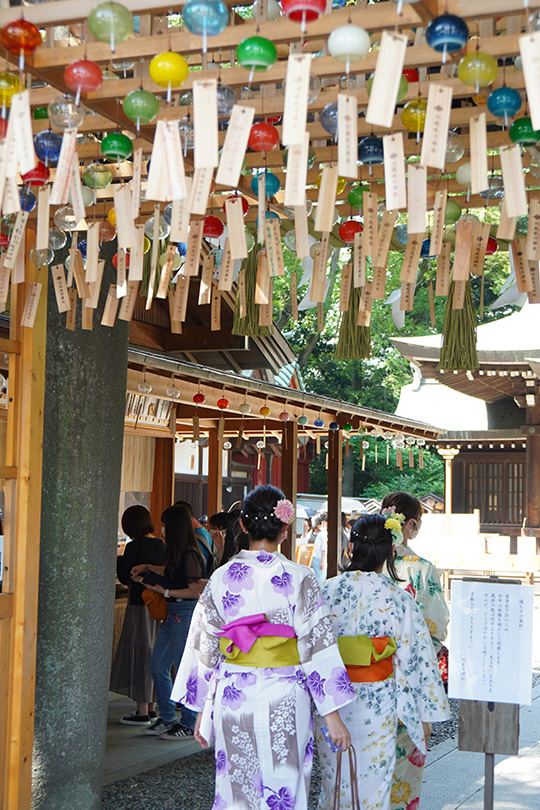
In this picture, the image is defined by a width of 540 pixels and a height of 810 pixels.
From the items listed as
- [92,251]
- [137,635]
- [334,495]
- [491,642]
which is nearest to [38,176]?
[92,251]

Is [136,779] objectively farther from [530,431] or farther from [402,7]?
[530,431]

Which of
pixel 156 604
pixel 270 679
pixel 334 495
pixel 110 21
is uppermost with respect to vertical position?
pixel 110 21

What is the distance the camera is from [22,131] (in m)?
2.26

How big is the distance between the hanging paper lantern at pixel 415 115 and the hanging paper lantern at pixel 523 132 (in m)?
0.26

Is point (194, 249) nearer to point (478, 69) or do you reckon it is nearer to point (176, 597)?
point (478, 69)

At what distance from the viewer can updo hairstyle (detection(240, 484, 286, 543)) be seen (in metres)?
3.43

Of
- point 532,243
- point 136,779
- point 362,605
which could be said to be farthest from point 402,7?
point 136,779

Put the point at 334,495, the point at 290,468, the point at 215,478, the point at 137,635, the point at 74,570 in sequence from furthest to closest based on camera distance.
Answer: the point at 334,495
the point at 215,478
the point at 290,468
the point at 137,635
the point at 74,570

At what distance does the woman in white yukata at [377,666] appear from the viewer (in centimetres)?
363

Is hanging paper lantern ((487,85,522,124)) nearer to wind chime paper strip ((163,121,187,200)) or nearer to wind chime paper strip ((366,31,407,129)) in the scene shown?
wind chime paper strip ((366,31,407,129))

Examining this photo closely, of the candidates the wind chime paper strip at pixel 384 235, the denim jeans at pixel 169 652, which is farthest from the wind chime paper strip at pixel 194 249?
the denim jeans at pixel 169 652

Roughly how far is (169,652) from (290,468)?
134 inches

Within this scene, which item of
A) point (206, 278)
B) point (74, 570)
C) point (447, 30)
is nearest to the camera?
point (447, 30)

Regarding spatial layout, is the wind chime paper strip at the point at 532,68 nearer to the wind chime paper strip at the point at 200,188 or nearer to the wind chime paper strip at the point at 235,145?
the wind chime paper strip at the point at 235,145
